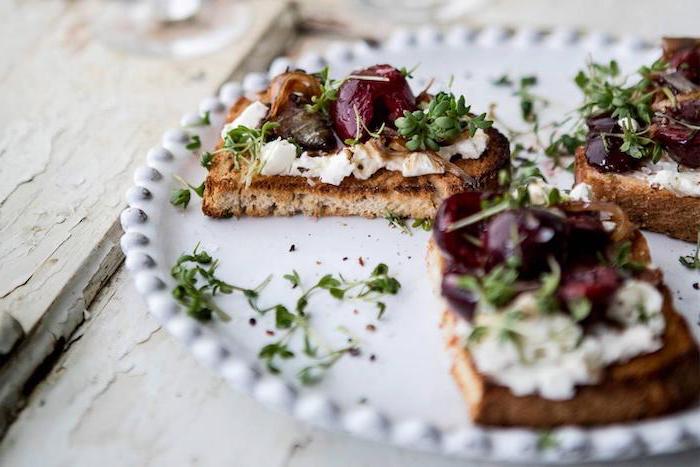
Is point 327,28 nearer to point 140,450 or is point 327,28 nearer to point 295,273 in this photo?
point 295,273

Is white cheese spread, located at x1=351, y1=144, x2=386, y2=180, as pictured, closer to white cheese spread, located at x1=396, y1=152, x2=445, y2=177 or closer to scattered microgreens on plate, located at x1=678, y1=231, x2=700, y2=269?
white cheese spread, located at x1=396, y1=152, x2=445, y2=177

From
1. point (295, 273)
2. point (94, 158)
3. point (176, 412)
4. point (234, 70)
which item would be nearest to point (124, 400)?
point (176, 412)

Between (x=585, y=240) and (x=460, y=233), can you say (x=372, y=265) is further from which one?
(x=585, y=240)

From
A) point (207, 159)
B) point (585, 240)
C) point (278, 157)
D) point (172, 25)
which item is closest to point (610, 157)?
point (585, 240)

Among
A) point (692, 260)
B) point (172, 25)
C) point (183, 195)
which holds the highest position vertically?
point (172, 25)

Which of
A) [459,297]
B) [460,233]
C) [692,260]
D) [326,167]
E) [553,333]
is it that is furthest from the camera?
[326,167]

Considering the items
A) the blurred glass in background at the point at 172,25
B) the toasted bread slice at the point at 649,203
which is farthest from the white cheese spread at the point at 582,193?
the blurred glass in background at the point at 172,25
